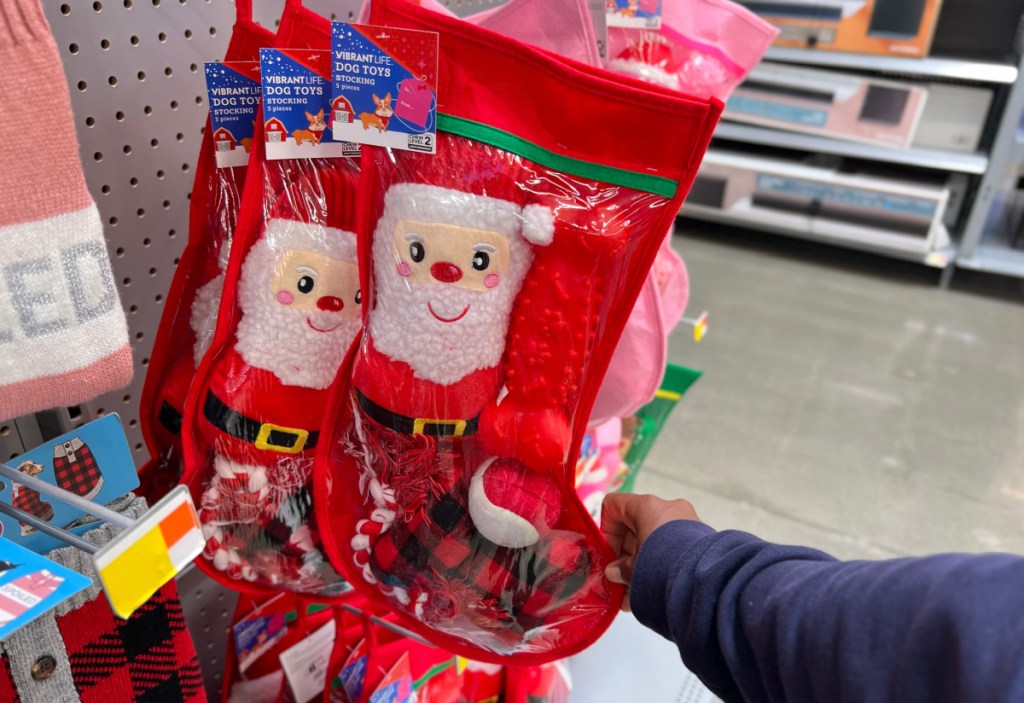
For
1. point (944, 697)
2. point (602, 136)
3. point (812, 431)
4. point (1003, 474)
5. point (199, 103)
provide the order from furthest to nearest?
point (812, 431), point (1003, 474), point (199, 103), point (602, 136), point (944, 697)

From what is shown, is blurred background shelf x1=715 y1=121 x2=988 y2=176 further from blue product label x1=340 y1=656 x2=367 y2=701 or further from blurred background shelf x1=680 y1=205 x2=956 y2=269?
blue product label x1=340 y1=656 x2=367 y2=701

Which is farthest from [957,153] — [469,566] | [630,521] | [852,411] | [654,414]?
[469,566]

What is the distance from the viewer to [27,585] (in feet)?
1.42

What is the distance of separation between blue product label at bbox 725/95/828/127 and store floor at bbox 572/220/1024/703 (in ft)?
1.87

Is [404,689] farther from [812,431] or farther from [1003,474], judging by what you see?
[1003,474]

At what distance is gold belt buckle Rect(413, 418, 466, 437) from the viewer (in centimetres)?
64

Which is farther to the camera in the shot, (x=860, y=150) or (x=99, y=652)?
(x=860, y=150)

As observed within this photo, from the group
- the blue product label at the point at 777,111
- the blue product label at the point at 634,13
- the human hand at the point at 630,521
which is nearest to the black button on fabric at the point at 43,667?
the human hand at the point at 630,521

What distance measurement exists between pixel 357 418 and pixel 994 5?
124 inches

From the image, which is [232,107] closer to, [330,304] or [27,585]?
[330,304]

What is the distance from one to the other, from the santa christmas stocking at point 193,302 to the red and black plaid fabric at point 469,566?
8.5 inches

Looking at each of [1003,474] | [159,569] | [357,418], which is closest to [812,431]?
[1003,474]

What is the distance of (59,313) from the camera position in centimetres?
48

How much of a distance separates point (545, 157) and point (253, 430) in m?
0.33
